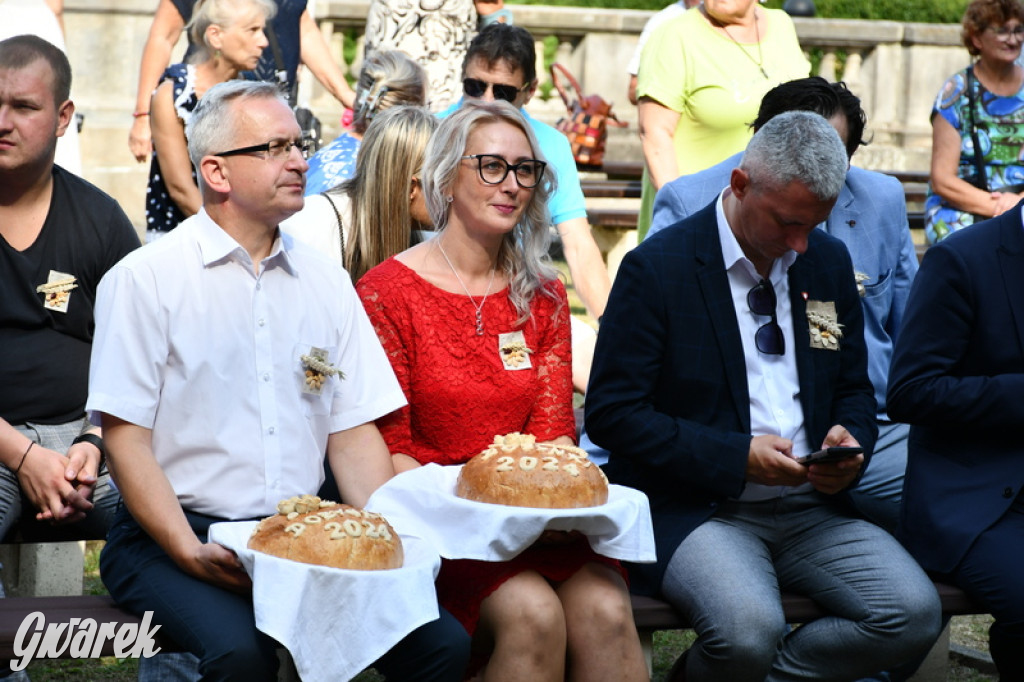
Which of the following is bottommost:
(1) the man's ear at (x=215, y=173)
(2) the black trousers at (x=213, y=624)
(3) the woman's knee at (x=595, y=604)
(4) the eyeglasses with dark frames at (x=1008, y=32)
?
(3) the woman's knee at (x=595, y=604)

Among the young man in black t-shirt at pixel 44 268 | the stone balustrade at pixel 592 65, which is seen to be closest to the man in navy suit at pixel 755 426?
the young man in black t-shirt at pixel 44 268

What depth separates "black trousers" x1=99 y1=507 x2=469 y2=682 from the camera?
3.27 meters

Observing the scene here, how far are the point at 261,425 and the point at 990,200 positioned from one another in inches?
171

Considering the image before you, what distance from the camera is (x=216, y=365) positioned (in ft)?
11.8

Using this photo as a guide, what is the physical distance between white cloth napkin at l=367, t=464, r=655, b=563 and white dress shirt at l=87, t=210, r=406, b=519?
276 mm

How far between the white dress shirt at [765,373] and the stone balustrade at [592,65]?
24.9 ft

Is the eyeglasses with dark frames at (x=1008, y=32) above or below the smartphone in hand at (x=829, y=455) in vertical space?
above

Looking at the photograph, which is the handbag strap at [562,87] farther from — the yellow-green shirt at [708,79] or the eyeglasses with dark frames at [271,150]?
the eyeglasses with dark frames at [271,150]

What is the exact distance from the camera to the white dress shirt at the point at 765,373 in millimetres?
4082

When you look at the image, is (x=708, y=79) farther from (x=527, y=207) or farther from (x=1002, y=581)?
(x=1002, y=581)

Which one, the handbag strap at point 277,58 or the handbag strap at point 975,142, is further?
the handbag strap at point 975,142

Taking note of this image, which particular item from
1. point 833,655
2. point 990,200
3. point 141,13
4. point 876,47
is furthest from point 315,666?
point 876,47

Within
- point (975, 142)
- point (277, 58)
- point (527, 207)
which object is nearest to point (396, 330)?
point (527, 207)

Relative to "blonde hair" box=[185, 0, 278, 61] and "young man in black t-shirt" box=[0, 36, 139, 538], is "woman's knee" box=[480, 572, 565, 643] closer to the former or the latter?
"young man in black t-shirt" box=[0, 36, 139, 538]
